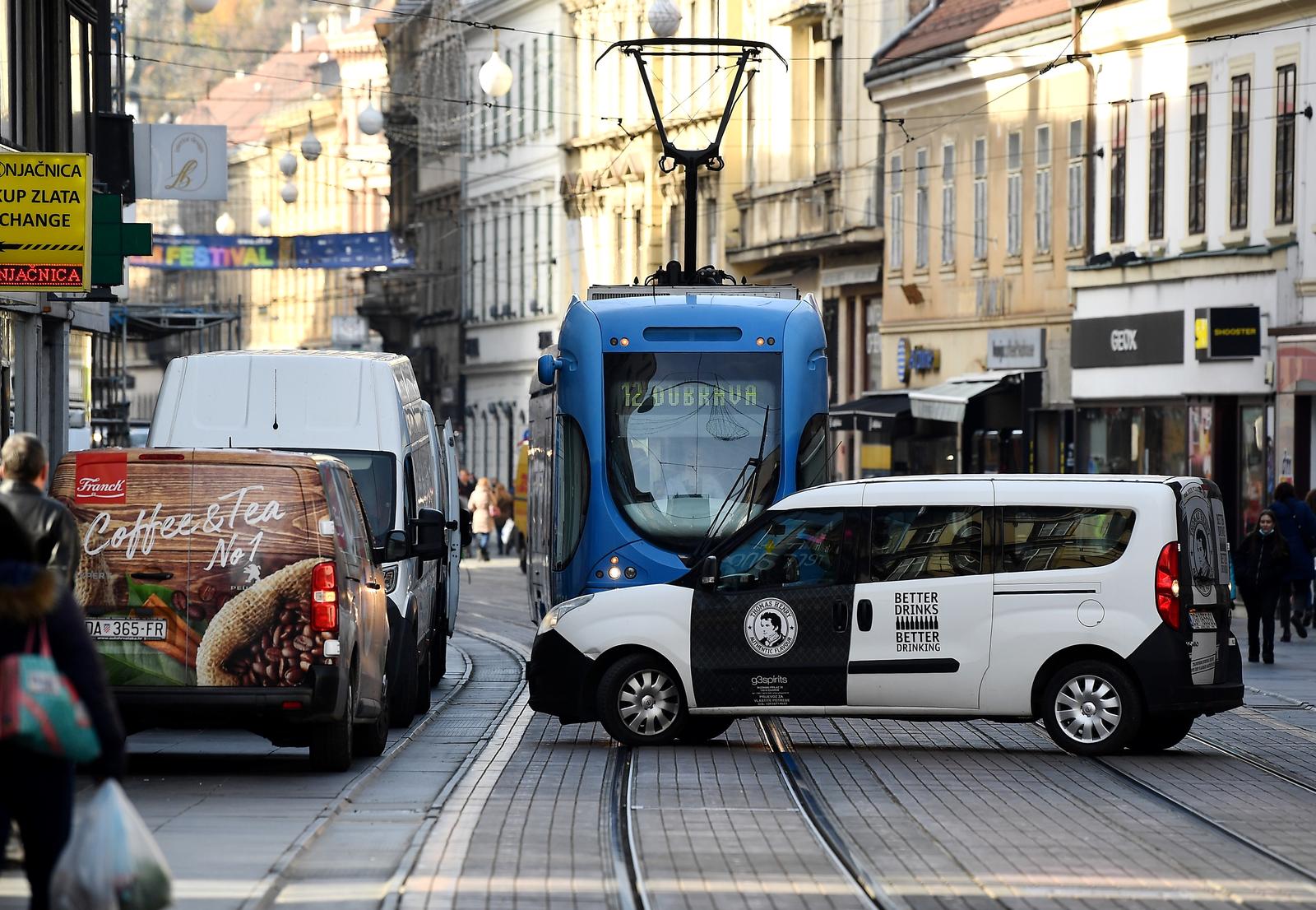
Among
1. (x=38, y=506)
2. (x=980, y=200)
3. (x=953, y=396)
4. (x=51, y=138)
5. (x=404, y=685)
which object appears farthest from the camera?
(x=980, y=200)

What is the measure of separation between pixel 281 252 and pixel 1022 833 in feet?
195

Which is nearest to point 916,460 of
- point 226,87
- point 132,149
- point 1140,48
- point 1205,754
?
point 1140,48

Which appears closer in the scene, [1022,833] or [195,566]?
[1022,833]

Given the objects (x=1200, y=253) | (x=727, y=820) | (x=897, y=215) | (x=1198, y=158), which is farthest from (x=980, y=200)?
(x=727, y=820)

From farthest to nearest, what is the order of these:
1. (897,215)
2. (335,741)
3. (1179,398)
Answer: (897,215) < (1179,398) < (335,741)

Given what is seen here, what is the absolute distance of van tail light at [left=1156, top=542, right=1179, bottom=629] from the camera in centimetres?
1789

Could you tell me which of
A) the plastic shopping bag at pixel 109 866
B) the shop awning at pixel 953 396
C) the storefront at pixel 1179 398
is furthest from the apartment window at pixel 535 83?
the plastic shopping bag at pixel 109 866

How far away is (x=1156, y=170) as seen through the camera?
42.6 meters

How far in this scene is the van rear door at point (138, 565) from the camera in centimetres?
1533

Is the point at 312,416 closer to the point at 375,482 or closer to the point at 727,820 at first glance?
the point at 375,482

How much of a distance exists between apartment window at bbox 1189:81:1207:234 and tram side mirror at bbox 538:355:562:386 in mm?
19738

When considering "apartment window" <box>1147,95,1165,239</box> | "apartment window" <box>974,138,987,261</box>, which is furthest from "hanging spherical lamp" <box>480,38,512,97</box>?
"apartment window" <box>1147,95,1165,239</box>

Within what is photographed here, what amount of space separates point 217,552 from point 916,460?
36.3 m

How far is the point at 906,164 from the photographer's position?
5238 centimetres
